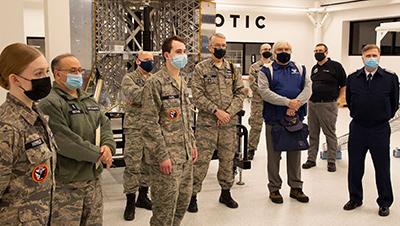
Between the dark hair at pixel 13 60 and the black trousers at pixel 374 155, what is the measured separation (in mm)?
3143

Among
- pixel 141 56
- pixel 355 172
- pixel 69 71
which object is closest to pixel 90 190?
pixel 69 71

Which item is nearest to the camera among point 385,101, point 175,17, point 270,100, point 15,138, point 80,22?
point 15,138

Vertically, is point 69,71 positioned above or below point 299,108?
above

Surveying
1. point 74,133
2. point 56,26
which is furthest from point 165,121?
point 56,26

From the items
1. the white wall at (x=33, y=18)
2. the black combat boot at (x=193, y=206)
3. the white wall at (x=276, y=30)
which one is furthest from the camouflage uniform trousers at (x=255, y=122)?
the white wall at (x=276, y=30)

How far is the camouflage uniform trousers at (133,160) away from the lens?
3955 millimetres

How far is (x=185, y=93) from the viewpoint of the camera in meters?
3.00

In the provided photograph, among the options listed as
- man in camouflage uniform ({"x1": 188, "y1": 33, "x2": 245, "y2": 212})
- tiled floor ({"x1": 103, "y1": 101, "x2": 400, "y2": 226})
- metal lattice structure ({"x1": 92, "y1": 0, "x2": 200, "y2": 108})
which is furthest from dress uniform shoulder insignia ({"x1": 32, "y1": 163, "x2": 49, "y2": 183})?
metal lattice structure ({"x1": 92, "y1": 0, "x2": 200, "y2": 108})

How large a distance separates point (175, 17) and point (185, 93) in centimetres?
290

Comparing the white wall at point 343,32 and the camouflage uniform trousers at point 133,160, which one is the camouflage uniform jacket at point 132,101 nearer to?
the camouflage uniform trousers at point 133,160

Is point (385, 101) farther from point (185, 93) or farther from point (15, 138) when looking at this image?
point (15, 138)

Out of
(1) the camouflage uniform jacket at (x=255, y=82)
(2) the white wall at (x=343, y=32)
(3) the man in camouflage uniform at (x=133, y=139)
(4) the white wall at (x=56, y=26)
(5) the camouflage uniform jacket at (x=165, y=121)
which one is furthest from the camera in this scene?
(2) the white wall at (x=343, y=32)

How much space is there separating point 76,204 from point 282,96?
2.43 m

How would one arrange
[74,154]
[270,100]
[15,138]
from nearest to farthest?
[15,138]
[74,154]
[270,100]
